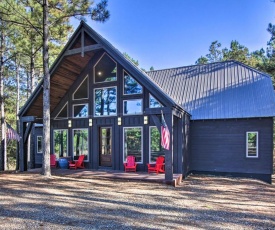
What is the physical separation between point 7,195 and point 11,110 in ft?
59.4

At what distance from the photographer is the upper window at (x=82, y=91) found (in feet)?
38.0

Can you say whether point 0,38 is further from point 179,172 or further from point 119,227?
point 119,227

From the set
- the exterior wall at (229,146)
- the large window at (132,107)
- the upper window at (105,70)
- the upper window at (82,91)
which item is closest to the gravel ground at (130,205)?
the exterior wall at (229,146)

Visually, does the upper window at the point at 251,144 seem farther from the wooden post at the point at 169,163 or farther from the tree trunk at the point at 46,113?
the tree trunk at the point at 46,113

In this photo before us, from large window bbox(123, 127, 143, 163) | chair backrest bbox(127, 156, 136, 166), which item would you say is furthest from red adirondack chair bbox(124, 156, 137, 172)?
large window bbox(123, 127, 143, 163)

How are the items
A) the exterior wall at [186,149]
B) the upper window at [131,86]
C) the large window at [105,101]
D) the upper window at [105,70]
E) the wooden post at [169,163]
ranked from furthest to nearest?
the upper window at [105,70] < the large window at [105,101] < the upper window at [131,86] < the exterior wall at [186,149] < the wooden post at [169,163]

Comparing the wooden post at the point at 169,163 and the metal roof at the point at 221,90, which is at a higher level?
the metal roof at the point at 221,90

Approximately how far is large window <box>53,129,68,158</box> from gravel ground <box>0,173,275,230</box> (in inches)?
132

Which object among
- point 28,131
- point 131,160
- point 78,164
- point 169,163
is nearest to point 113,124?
point 131,160

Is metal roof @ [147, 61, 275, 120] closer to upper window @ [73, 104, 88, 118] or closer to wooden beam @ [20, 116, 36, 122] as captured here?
upper window @ [73, 104, 88, 118]

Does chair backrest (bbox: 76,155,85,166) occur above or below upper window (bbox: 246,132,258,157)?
below

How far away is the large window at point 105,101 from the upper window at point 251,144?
591 cm

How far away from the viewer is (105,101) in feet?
36.4

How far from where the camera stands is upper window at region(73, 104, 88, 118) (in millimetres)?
11516
